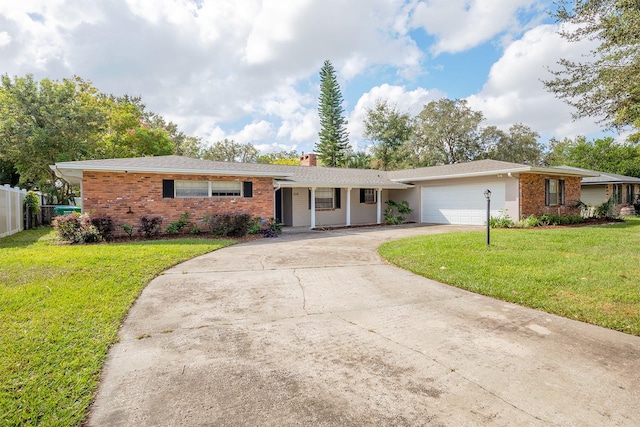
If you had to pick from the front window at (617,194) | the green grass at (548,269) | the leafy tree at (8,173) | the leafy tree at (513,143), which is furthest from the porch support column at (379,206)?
the leafy tree at (8,173)

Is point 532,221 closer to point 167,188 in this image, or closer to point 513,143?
point 167,188

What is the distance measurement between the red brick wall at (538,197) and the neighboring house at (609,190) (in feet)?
17.0

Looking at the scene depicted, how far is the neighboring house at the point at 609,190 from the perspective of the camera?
21236mm

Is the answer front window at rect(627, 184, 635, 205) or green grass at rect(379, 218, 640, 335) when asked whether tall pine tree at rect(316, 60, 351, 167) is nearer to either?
front window at rect(627, 184, 635, 205)

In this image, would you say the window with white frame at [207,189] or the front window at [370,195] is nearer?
the window with white frame at [207,189]

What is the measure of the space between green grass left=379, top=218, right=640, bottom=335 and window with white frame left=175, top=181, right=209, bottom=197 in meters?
7.41

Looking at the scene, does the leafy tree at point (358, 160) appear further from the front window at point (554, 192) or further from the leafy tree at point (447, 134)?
the front window at point (554, 192)

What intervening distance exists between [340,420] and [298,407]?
34cm

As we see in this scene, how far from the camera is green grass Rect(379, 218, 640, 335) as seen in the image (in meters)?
4.71

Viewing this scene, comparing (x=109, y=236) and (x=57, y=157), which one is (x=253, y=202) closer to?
(x=109, y=236)

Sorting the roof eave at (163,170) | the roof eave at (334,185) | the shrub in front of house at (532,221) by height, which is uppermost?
the roof eave at (163,170)

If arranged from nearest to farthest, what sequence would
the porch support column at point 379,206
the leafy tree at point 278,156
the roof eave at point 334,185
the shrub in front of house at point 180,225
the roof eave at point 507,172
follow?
the shrub in front of house at point 180,225 < the roof eave at point 507,172 < the roof eave at point 334,185 < the porch support column at point 379,206 < the leafy tree at point 278,156

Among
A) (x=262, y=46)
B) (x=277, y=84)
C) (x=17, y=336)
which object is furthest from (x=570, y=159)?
(x=17, y=336)

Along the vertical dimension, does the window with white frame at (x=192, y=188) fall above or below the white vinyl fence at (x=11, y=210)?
above
